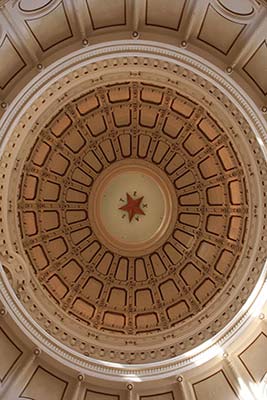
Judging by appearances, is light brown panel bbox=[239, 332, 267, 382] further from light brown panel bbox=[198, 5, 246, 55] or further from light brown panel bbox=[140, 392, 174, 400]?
light brown panel bbox=[198, 5, 246, 55]

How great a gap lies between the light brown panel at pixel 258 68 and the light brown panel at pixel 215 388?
6.93 metres

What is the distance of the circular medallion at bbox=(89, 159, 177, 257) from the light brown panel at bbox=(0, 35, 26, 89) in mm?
4854

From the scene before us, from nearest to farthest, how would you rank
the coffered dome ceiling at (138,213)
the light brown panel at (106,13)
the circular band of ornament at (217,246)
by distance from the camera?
the light brown panel at (106,13), the circular band of ornament at (217,246), the coffered dome ceiling at (138,213)

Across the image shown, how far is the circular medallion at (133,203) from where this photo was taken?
15.6 meters

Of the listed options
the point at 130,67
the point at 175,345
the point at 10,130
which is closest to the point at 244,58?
the point at 130,67

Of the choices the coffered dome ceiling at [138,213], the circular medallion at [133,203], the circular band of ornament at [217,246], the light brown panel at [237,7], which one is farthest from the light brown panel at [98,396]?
the light brown panel at [237,7]

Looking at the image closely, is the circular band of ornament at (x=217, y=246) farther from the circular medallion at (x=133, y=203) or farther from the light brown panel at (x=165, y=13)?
the circular medallion at (x=133, y=203)

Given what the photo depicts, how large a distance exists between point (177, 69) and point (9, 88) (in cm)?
398

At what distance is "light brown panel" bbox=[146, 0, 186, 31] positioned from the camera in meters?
11.2

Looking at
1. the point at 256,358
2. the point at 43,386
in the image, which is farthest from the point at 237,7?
the point at 43,386

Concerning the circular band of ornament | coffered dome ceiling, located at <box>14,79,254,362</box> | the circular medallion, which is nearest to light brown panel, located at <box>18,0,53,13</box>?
the circular band of ornament

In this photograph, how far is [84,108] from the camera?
552 inches

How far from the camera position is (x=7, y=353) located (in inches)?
485

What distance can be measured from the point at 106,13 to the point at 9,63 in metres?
2.43
